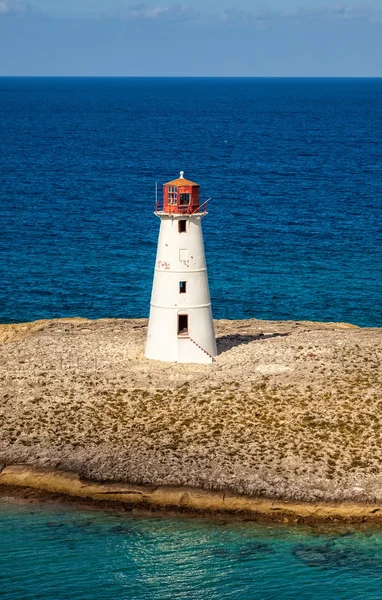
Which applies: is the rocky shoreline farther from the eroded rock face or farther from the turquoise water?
the turquoise water

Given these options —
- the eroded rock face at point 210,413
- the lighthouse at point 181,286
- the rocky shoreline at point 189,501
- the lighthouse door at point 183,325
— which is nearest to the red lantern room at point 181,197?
the lighthouse at point 181,286

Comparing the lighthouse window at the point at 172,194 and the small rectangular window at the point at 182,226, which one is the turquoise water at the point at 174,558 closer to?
the small rectangular window at the point at 182,226

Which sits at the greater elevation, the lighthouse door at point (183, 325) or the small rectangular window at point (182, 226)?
the small rectangular window at point (182, 226)

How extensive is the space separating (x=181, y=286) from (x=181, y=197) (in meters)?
4.13

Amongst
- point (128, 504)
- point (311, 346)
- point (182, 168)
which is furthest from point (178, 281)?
point (182, 168)

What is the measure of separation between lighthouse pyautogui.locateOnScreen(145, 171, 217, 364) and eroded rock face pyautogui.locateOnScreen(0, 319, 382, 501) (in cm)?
100

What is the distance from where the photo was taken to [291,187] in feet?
390

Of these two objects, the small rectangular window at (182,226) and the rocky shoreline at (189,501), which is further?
the small rectangular window at (182,226)

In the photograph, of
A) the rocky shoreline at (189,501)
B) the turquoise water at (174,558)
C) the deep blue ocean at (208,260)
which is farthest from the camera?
the rocky shoreline at (189,501)

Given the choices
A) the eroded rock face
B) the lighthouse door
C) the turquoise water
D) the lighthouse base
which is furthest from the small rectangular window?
the turquoise water

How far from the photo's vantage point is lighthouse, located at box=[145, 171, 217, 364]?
47000mm

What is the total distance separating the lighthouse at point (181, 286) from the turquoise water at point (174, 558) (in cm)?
1284

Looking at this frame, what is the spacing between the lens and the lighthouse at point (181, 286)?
47000 mm

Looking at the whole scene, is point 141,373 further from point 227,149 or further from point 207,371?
point 227,149
